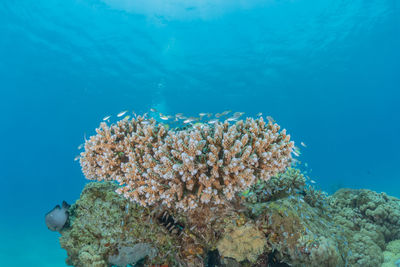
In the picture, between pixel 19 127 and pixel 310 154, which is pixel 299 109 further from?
pixel 19 127

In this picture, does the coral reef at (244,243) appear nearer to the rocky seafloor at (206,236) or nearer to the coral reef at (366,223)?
the rocky seafloor at (206,236)

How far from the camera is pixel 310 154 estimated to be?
5202 inches

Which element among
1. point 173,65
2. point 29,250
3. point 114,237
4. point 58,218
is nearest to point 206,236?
point 114,237

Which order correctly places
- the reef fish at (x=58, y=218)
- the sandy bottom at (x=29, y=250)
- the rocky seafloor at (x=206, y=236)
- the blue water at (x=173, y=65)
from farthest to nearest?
the blue water at (x=173, y=65), the sandy bottom at (x=29, y=250), the reef fish at (x=58, y=218), the rocky seafloor at (x=206, y=236)

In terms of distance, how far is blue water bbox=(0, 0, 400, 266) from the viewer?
36031 millimetres

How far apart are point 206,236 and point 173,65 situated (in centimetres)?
4990

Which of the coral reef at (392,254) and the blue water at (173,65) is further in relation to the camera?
the blue water at (173,65)

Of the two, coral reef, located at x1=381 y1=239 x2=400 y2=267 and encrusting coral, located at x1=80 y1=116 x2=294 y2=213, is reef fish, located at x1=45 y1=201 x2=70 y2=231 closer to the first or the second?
encrusting coral, located at x1=80 y1=116 x2=294 y2=213

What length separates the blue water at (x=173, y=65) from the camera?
36.0m

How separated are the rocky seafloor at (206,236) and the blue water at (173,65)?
12.7 meters

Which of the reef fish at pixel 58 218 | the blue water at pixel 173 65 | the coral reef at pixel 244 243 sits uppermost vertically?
the blue water at pixel 173 65

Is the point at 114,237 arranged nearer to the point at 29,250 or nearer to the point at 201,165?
the point at 201,165

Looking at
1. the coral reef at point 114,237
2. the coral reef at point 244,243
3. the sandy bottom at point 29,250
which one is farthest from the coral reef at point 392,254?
the sandy bottom at point 29,250

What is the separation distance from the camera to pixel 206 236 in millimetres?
4168
